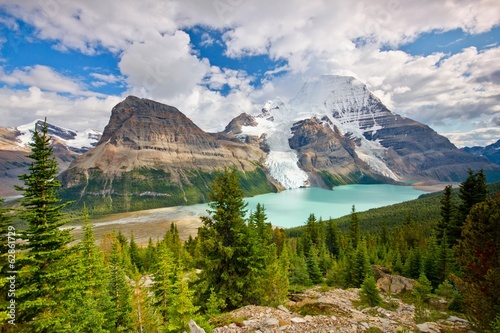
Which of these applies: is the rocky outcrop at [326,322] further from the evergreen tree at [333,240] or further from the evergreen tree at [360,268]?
the evergreen tree at [333,240]

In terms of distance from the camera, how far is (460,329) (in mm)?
14320

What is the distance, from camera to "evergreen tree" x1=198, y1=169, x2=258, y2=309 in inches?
867

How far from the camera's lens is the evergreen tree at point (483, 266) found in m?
13.2

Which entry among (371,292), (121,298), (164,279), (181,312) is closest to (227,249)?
(164,279)

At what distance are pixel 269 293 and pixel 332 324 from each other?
9467 millimetres

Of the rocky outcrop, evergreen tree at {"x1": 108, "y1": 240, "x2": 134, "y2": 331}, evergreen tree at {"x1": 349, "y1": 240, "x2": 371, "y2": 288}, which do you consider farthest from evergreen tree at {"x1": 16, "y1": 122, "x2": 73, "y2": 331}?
evergreen tree at {"x1": 349, "y1": 240, "x2": 371, "y2": 288}

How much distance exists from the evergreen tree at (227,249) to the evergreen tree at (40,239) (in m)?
10.6

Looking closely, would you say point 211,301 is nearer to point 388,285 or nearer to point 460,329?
point 460,329

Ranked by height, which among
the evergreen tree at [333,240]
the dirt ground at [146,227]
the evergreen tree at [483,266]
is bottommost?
the dirt ground at [146,227]

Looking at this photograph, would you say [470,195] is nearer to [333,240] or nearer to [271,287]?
[271,287]

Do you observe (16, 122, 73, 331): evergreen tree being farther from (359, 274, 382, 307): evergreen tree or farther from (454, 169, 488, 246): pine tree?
(454, 169, 488, 246): pine tree

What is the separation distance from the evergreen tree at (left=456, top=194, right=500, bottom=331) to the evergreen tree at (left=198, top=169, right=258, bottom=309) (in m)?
14.5

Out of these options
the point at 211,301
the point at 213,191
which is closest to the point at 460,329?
the point at 211,301

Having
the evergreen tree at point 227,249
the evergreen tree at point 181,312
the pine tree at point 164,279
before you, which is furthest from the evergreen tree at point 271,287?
the evergreen tree at point 181,312
